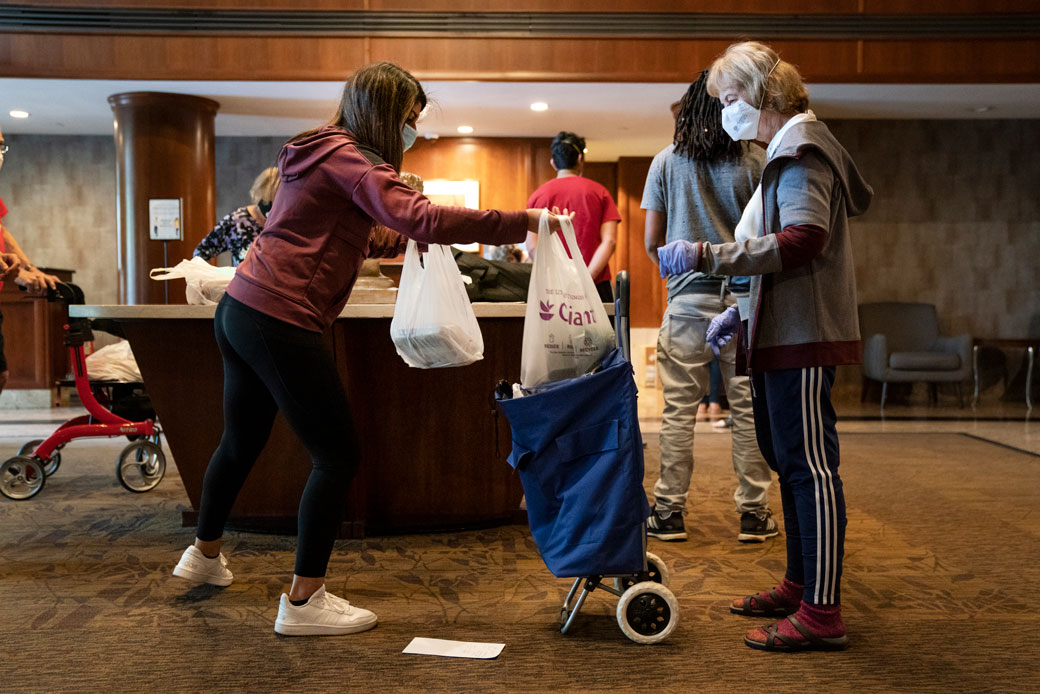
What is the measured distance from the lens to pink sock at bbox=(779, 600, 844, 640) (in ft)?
6.28

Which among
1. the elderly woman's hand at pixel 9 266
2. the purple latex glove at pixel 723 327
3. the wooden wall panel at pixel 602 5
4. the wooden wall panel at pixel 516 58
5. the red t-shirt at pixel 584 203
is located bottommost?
the purple latex glove at pixel 723 327

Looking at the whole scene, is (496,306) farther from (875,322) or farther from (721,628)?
(875,322)

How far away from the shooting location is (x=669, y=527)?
2945 mm

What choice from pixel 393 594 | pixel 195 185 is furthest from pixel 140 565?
pixel 195 185

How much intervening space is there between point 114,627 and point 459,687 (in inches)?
36.7

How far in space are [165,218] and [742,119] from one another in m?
6.08

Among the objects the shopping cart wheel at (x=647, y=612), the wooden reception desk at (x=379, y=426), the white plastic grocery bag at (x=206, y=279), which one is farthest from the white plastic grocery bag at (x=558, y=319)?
the white plastic grocery bag at (x=206, y=279)

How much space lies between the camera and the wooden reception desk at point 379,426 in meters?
2.85

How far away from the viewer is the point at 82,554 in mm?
2775

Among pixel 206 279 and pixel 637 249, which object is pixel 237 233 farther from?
pixel 637 249

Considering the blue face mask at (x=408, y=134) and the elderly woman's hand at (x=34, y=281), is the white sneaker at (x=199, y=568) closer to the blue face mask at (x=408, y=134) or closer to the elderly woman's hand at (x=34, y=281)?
the blue face mask at (x=408, y=134)

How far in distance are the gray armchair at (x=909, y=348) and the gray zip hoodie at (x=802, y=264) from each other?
5810 millimetres

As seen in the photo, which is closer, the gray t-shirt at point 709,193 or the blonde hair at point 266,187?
the gray t-shirt at point 709,193

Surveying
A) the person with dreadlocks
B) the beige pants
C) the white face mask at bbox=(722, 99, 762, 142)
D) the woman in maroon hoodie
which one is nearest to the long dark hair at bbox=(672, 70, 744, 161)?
the person with dreadlocks
